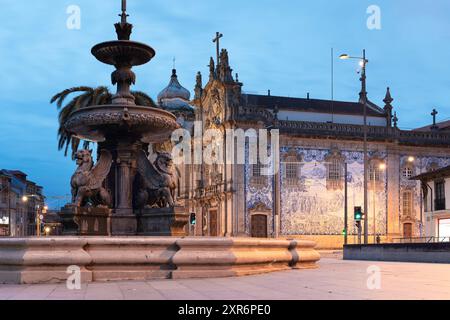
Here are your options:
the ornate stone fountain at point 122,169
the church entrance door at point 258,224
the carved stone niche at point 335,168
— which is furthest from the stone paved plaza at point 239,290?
the carved stone niche at point 335,168

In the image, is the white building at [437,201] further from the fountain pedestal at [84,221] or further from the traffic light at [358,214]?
the fountain pedestal at [84,221]

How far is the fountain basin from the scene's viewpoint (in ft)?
48.5

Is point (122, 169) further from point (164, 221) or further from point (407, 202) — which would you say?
point (407, 202)

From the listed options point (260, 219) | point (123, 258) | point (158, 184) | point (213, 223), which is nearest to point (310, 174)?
point (260, 219)

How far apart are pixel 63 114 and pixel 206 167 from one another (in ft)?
105

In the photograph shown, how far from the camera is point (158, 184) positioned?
15312 mm

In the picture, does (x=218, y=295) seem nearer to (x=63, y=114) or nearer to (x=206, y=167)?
(x=63, y=114)

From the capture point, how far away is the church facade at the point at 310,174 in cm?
5650

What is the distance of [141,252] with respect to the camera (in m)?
11.3

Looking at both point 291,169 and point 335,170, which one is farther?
point 335,170

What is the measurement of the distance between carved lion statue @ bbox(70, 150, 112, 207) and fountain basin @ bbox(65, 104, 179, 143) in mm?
646

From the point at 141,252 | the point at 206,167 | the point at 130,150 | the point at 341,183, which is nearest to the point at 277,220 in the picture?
the point at 341,183

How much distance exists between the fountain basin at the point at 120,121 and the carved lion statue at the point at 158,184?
2.34ft

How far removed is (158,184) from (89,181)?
1.56 meters
